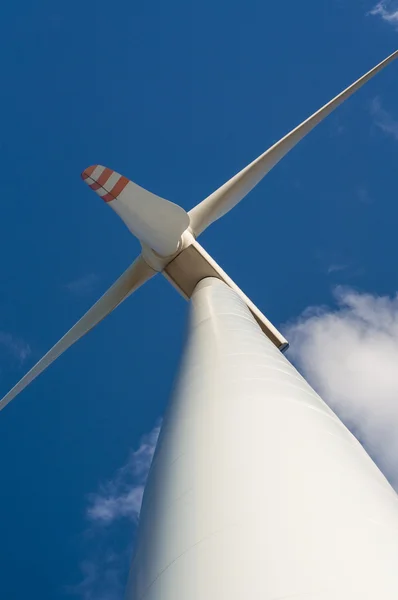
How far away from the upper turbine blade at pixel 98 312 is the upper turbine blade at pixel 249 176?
7.65ft

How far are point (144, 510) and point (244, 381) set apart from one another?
142 centimetres

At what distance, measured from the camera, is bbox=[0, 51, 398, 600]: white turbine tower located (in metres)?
2.82

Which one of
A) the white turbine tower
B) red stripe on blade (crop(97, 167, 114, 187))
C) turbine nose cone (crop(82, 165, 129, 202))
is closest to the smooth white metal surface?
the white turbine tower

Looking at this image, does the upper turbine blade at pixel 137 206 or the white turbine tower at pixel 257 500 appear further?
the upper turbine blade at pixel 137 206

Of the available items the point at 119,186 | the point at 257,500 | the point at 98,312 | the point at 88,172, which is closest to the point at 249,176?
the point at 98,312

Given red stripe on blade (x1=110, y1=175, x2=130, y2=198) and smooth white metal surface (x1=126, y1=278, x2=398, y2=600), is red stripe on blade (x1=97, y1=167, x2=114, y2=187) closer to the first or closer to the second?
red stripe on blade (x1=110, y1=175, x2=130, y2=198)

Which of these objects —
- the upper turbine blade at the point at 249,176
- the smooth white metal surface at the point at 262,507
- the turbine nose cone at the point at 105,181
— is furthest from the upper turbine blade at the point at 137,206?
the smooth white metal surface at the point at 262,507

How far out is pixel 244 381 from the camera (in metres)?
5.56

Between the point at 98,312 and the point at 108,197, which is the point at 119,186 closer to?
the point at 108,197

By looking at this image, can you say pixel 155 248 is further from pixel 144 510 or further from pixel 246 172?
pixel 144 510

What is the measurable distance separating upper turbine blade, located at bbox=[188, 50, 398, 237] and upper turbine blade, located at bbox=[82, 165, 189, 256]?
211 inches

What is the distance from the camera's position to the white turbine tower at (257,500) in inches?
111

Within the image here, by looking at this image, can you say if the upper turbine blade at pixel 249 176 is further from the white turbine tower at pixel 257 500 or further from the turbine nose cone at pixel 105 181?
the white turbine tower at pixel 257 500

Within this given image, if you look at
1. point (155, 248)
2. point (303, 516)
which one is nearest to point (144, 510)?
point (303, 516)
